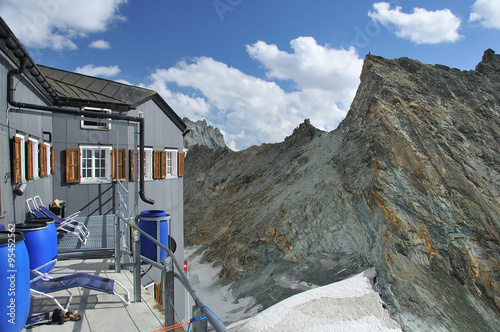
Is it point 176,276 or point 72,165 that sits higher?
point 72,165

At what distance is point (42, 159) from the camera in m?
9.34

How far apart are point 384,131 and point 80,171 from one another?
12861 mm

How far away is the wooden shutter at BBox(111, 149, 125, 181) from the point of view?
1160 centimetres

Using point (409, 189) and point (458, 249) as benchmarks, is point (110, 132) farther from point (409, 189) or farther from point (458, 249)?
point (458, 249)

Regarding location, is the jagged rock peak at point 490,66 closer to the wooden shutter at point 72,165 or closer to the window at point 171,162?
the window at point 171,162

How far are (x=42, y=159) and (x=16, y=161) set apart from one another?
2.53 metres

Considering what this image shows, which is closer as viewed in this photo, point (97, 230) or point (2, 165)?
point (2, 165)

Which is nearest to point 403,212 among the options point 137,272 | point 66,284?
point 137,272

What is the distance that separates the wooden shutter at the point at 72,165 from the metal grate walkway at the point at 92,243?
2.43 m

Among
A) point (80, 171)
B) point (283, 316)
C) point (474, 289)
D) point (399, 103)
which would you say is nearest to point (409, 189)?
point (474, 289)

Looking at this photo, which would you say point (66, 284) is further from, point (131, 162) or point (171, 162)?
point (171, 162)

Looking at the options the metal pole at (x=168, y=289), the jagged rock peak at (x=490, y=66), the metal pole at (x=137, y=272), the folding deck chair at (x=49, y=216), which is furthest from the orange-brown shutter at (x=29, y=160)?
the jagged rock peak at (x=490, y=66)

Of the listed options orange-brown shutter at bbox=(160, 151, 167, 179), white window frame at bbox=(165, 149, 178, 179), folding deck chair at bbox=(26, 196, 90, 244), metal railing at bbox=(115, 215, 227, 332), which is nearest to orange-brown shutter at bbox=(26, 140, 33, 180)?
folding deck chair at bbox=(26, 196, 90, 244)

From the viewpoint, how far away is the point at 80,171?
438 inches
